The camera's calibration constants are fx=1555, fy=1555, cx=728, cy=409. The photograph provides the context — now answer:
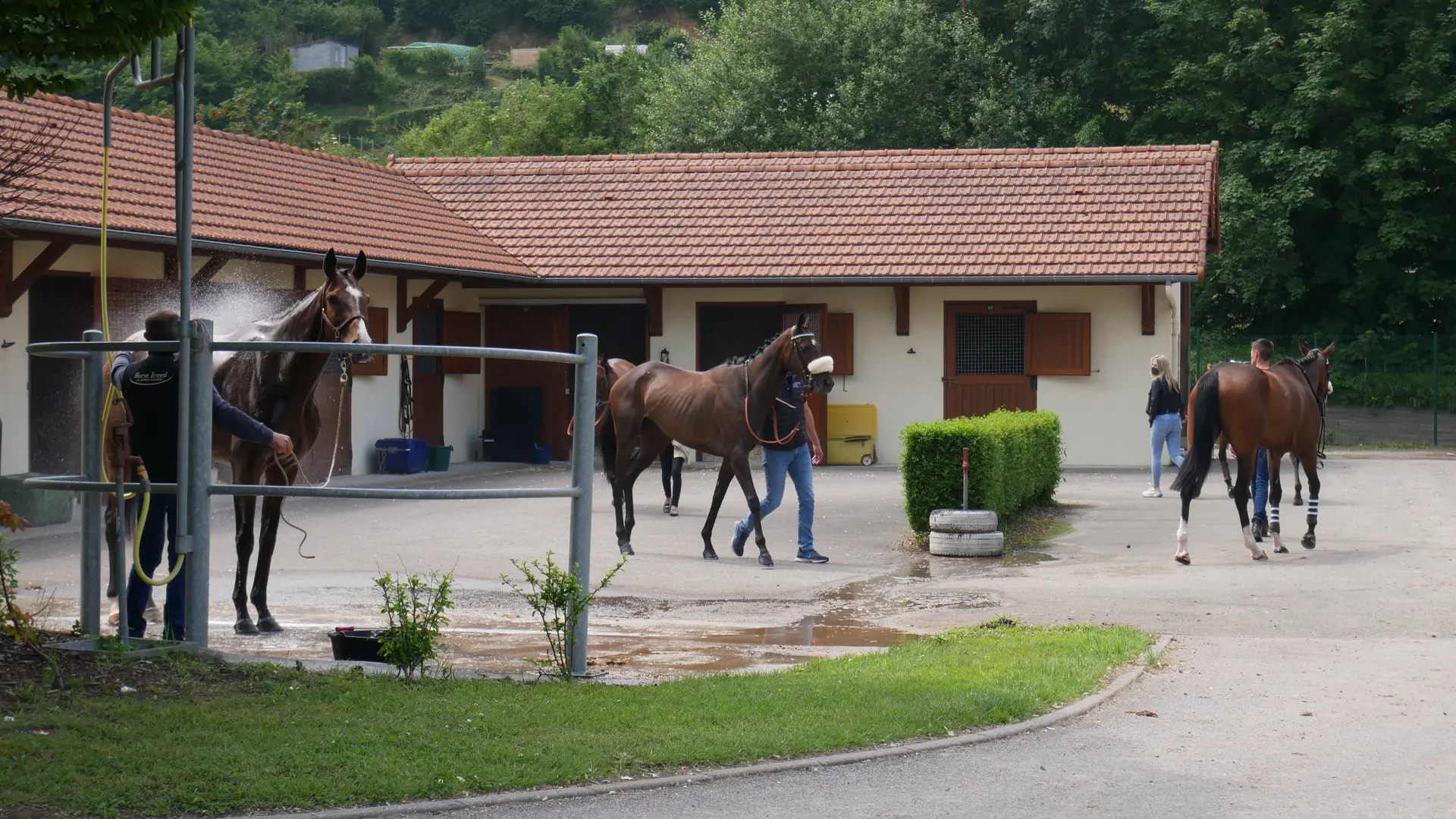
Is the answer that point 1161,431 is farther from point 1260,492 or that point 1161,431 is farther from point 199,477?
point 199,477

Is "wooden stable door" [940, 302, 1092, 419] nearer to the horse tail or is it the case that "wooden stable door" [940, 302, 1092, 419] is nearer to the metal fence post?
the horse tail

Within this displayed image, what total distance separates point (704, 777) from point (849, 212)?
20671 mm

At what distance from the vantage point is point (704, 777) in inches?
230

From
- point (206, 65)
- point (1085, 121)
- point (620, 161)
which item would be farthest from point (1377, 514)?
point (206, 65)

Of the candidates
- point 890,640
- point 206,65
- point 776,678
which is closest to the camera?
point 776,678

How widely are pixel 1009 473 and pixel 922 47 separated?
2809cm

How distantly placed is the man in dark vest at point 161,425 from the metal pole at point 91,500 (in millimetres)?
124

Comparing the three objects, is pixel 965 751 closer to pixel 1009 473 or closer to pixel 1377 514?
pixel 1009 473

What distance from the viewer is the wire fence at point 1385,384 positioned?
32562mm

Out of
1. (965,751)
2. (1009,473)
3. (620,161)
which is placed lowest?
(965,751)

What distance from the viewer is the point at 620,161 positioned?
28.6 meters

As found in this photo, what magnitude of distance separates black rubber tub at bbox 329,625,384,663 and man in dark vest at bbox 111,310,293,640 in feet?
2.78

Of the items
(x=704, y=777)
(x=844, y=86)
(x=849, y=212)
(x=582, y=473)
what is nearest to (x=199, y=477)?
(x=582, y=473)

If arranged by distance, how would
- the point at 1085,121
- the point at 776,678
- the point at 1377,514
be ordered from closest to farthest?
the point at 776,678 → the point at 1377,514 → the point at 1085,121
